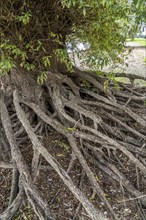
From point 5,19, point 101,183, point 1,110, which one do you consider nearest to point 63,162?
point 101,183

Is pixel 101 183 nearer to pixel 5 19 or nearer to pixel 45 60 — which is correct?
pixel 45 60

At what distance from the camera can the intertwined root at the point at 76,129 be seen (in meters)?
1.92

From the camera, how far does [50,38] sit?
2.27 m

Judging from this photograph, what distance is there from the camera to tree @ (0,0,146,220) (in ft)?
6.24

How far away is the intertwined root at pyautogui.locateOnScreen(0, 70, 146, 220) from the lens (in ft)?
6.30

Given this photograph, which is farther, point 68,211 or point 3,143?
point 3,143

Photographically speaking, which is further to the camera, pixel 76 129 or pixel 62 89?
pixel 62 89

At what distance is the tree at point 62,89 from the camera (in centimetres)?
190

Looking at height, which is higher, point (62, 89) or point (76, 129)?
point (62, 89)

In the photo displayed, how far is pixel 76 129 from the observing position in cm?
232

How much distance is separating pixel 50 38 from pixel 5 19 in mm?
458

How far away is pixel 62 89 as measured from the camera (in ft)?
8.77

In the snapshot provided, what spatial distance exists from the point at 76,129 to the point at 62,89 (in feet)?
1.89

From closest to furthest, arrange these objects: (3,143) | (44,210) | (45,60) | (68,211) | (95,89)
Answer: (44,210) < (68,211) < (45,60) < (3,143) < (95,89)
